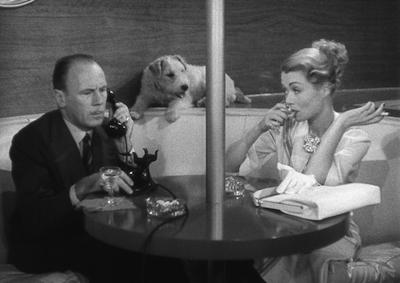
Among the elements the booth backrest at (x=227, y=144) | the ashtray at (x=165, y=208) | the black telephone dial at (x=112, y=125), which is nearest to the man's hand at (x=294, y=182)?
the booth backrest at (x=227, y=144)

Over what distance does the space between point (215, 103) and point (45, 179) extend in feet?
2.03

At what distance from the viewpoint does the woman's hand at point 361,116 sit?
1882 mm

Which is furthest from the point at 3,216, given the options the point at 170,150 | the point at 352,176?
the point at 352,176

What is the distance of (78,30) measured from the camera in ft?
6.03

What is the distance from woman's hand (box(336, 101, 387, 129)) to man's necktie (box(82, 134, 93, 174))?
2.79 ft

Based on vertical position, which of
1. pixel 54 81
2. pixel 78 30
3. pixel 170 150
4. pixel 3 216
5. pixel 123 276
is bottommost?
pixel 123 276

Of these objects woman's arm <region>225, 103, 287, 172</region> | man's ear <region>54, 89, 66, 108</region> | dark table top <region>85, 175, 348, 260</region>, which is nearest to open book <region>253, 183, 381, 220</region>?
dark table top <region>85, 175, 348, 260</region>

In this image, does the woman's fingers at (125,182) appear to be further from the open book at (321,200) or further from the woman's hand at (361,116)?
the woman's hand at (361,116)

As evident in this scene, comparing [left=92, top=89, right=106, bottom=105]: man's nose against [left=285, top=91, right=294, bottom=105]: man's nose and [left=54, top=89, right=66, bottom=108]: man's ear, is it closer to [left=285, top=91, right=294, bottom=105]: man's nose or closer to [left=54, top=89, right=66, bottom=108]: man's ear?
[left=54, top=89, right=66, bottom=108]: man's ear

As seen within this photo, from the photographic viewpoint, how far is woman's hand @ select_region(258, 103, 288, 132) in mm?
1935

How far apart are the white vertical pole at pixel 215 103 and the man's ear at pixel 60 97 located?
492 millimetres

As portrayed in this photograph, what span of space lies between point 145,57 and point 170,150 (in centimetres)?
34

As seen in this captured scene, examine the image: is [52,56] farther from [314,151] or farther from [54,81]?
[314,151]

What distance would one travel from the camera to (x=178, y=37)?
1.93m
